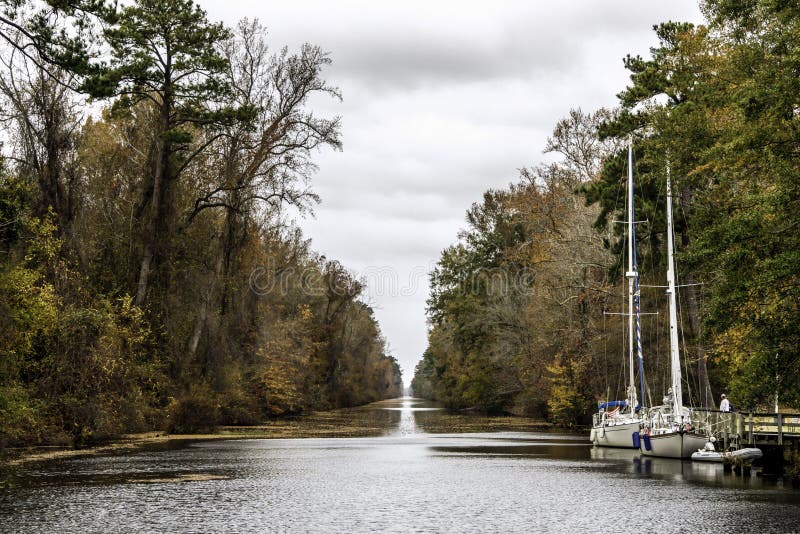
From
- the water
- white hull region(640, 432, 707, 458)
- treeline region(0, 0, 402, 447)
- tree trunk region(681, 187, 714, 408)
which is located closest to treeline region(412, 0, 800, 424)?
tree trunk region(681, 187, 714, 408)

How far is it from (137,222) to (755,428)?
103 ft

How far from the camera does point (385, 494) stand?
882 inches

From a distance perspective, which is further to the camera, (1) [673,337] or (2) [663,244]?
(2) [663,244]

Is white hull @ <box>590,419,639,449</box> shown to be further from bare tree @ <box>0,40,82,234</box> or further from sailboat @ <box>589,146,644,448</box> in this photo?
bare tree @ <box>0,40,82,234</box>

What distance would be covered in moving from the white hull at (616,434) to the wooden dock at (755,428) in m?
6.28

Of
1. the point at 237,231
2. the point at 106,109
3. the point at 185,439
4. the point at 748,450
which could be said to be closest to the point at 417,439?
the point at 185,439

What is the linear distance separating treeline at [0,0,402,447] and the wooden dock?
24555mm

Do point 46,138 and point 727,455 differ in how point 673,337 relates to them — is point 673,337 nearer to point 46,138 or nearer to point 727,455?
point 727,455

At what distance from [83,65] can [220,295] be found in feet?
89.6

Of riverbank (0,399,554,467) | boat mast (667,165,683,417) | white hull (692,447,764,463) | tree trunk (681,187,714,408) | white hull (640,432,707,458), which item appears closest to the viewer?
white hull (692,447,764,463)

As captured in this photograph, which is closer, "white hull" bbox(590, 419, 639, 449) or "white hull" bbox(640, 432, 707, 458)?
"white hull" bbox(640, 432, 707, 458)

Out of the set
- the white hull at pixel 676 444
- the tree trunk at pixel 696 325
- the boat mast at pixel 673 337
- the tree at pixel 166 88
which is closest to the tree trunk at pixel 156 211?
the tree at pixel 166 88

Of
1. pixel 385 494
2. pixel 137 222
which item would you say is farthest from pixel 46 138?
pixel 385 494

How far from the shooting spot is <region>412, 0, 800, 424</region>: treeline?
78.8 ft
